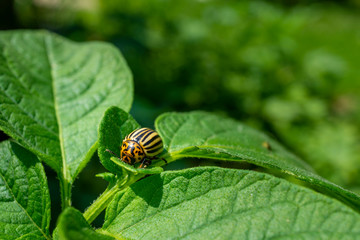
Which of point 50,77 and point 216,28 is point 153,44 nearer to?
point 216,28

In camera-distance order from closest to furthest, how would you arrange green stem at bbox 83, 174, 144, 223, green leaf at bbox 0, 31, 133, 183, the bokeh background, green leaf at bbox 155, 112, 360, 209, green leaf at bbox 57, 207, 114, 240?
green leaf at bbox 57, 207, 114, 240
green stem at bbox 83, 174, 144, 223
green leaf at bbox 155, 112, 360, 209
green leaf at bbox 0, 31, 133, 183
the bokeh background

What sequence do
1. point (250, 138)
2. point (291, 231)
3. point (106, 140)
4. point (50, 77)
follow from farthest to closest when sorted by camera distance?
1. point (50, 77)
2. point (250, 138)
3. point (106, 140)
4. point (291, 231)

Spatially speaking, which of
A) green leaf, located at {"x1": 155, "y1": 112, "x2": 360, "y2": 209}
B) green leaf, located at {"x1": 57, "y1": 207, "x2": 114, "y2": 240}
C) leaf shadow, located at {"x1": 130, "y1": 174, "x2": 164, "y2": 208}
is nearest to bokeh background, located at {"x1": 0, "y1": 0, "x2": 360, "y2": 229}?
green leaf, located at {"x1": 155, "y1": 112, "x2": 360, "y2": 209}

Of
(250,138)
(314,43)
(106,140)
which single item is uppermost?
(106,140)

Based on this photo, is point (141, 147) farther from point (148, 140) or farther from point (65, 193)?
point (65, 193)

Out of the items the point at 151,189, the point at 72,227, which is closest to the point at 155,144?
the point at 151,189

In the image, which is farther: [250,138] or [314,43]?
[314,43]

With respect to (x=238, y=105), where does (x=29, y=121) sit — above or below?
above

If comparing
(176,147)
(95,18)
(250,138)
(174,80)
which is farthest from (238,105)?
(176,147)

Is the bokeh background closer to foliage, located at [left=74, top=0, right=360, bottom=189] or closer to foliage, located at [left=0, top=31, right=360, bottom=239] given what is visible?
foliage, located at [left=74, top=0, right=360, bottom=189]
